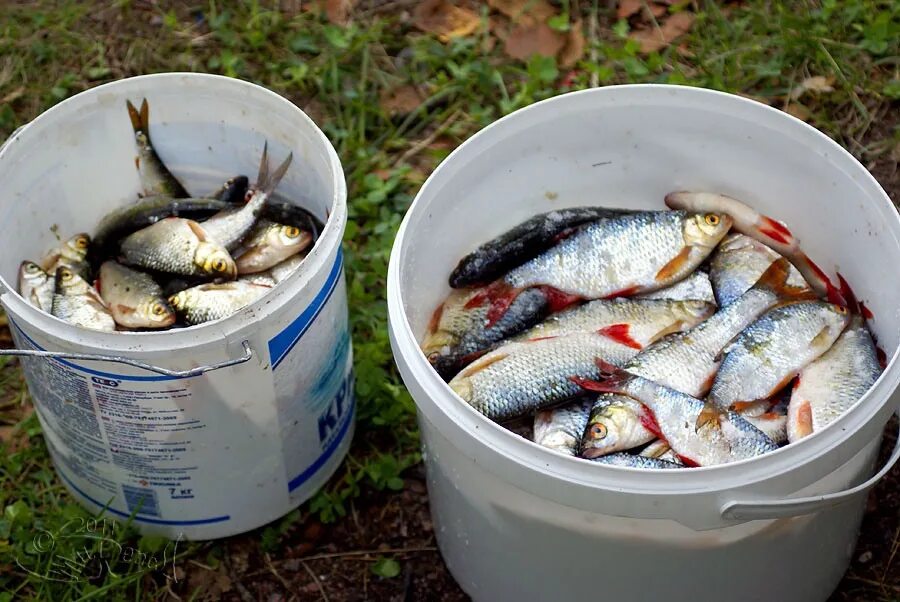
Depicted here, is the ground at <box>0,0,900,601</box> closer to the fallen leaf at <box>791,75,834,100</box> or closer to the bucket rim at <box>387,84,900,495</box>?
the fallen leaf at <box>791,75,834,100</box>

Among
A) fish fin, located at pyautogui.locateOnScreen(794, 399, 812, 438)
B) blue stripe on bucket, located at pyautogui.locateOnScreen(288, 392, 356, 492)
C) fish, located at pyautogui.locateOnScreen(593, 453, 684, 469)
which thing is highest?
fish fin, located at pyautogui.locateOnScreen(794, 399, 812, 438)

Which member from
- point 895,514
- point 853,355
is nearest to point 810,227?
point 853,355

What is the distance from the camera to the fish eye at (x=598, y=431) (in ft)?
5.84

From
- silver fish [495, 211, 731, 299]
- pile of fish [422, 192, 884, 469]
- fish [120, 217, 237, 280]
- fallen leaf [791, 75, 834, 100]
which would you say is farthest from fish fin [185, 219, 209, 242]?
fallen leaf [791, 75, 834, 100]

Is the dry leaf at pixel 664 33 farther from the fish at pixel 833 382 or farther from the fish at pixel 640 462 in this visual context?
the fish at pixel 640 462

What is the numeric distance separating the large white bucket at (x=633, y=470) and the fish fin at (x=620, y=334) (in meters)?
0.35

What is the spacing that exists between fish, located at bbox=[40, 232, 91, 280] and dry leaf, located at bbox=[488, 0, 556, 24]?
54.0 inches

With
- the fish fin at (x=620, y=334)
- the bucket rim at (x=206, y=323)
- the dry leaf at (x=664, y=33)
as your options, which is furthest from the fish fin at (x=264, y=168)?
the dry leaf at (x=664, y=33)

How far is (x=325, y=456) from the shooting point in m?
2.20

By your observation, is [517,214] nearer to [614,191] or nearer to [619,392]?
[614,191]

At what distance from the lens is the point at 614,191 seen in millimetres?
2348

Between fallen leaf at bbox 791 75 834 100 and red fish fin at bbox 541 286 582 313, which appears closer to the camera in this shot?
red fish fin at bbox 541 286 582 313

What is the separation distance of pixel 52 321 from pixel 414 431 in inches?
32.1

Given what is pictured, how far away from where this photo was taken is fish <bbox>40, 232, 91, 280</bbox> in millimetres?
2236
